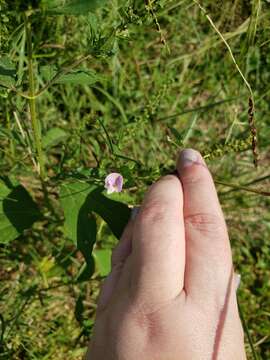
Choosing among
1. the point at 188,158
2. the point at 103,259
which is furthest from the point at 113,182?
the point at 103,259

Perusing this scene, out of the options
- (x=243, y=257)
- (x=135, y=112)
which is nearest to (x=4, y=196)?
(x=135, y=112)

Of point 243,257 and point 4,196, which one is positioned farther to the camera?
point 243,257

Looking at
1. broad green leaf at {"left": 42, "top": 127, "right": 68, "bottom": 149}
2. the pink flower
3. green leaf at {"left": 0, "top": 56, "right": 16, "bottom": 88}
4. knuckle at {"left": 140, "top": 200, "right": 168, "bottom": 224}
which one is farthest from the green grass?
green leaf at {"left": 0, "top": 56, "right": 16, "bottom": 88}

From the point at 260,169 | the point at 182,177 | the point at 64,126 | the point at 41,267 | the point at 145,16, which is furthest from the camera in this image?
the point at 260,169

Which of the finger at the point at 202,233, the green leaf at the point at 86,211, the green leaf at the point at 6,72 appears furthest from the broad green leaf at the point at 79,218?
the green leaf at the point at 6,72

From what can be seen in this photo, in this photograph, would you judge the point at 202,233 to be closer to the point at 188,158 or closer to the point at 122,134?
A: the point at 188,158

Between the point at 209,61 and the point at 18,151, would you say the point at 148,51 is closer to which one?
the point at 209,61
